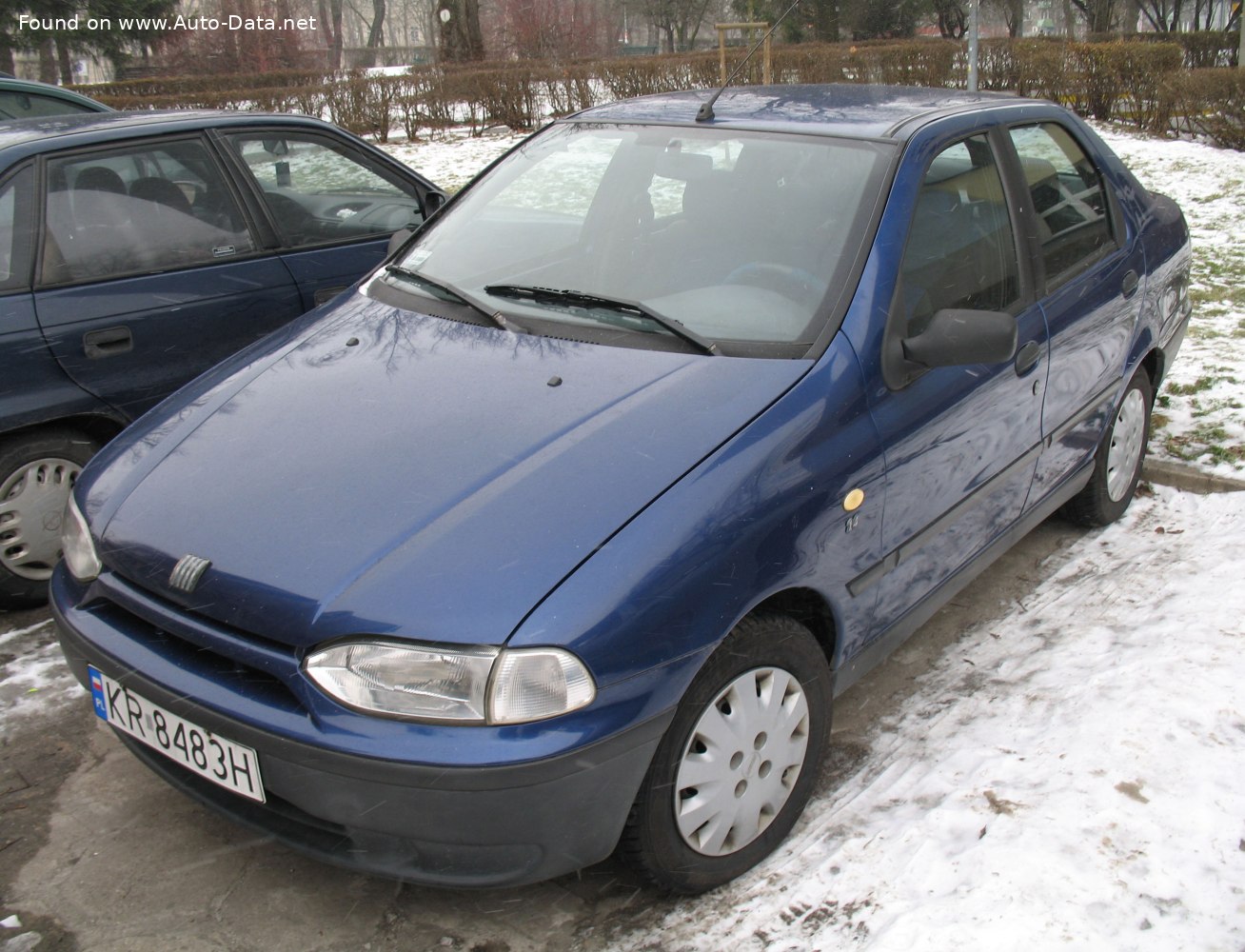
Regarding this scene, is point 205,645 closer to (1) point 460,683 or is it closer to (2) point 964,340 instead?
(1) point 460,683

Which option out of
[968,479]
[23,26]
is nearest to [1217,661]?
[968,479]

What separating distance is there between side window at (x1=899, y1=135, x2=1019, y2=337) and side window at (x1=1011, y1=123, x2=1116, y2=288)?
223 millimetres

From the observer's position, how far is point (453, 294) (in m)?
3.32

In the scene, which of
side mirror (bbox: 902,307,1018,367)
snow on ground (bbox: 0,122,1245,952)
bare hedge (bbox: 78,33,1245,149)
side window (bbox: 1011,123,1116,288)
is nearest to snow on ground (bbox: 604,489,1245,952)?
snow on ground (bbox: 0,122,1245,952)

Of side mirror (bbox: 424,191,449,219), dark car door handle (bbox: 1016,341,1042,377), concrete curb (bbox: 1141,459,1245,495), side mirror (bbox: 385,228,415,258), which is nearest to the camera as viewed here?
dark car door handle (bbox: 1016,341,1042,377)

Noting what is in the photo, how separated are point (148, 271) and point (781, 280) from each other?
2.49 m

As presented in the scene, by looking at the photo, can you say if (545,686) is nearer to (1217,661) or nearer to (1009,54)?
(1217,661)

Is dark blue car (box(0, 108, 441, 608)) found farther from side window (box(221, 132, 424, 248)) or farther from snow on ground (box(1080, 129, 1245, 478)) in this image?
snow on ground (box(1080, 129, 1245, 478))

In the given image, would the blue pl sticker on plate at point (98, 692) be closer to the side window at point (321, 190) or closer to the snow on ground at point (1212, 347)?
the side window at point (321, 190)

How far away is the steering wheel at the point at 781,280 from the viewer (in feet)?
9.65

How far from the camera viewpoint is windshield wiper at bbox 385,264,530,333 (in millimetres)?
3098

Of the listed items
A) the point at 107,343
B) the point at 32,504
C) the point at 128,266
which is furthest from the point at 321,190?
the point at 32,504

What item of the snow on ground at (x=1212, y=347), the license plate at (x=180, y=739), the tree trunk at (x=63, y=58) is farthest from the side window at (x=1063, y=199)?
the tree trunk at (x=63, y=58)

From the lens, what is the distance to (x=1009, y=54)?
712 inches
